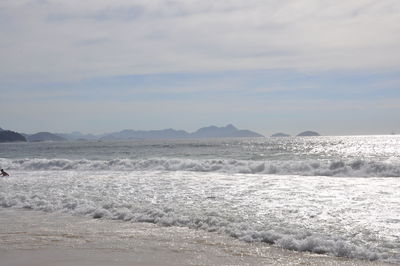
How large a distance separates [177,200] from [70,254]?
6.24m

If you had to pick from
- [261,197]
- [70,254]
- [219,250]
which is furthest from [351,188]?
[70,254]

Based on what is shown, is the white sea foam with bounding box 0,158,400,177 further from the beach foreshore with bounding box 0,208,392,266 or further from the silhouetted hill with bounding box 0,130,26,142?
the silhouetted hill with bounding box 0,130,26,142

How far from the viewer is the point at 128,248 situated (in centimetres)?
776

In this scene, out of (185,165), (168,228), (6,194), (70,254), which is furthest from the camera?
(185,165)

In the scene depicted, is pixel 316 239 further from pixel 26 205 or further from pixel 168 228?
pixel 26 205

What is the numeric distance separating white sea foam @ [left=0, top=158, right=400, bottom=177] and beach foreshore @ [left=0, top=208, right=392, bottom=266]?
657 inches

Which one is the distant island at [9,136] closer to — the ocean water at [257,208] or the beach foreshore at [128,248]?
the ocean water at [257,208]

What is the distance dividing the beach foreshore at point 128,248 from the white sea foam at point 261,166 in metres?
16.7

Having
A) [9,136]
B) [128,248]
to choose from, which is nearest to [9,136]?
[9,136]

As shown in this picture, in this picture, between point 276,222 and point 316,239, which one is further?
point 276,222

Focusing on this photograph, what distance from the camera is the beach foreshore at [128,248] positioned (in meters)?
6.87

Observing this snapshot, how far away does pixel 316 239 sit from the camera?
7809mm

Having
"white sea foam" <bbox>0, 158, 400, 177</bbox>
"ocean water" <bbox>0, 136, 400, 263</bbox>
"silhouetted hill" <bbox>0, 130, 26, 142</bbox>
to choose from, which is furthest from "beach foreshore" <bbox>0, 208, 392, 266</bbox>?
"silhouetted hill" <bbox>0, 130, 26, 142</bbox>

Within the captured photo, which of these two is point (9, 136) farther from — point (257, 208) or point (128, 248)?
point (128, 248)
